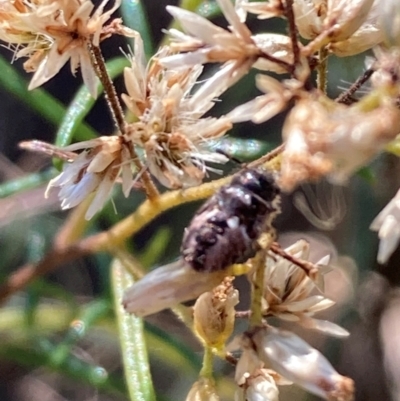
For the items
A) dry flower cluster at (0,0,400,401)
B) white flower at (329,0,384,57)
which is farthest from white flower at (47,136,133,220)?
white flower at (329,0,384,57)

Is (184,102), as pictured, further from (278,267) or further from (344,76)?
(344,76)

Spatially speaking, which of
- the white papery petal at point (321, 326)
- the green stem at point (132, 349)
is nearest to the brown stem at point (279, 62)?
the white papery petal at point (321, 326)

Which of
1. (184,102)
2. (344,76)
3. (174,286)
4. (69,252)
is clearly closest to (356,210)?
(344,76)

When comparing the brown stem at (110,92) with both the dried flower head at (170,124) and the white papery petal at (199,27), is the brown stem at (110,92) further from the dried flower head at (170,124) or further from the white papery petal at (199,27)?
the white papery petal at (199,27)

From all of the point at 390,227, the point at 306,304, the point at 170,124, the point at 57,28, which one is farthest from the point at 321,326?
the point at 57,28

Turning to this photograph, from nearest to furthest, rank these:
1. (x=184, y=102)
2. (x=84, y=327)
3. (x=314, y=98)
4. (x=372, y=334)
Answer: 1. (x=314, y=98)
2. (x=184, y=102)
3. (x=84, y=327)
4. (x=372, y=334)

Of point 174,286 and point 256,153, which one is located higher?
point 174,286

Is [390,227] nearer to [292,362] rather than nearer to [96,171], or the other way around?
[292,362]
